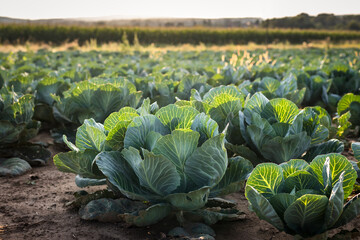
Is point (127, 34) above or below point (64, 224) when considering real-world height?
above

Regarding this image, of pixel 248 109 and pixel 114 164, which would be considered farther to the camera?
pixel 248 109

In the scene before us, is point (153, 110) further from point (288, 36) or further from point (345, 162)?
point (288, 36)

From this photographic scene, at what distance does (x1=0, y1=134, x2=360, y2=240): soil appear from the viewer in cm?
187

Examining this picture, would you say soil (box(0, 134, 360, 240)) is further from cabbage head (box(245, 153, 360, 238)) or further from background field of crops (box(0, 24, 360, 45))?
background field of crops (box(0, 24, 360, 45))

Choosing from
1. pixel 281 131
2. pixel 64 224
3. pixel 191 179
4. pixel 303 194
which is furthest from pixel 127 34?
pixel 303 194

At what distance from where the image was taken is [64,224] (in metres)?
2.01

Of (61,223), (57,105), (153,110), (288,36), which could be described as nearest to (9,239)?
(61,223)

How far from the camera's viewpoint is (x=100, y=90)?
10.2 ft

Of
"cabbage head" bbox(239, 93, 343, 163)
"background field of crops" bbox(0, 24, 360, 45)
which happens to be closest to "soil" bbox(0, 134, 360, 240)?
"cabbage head" bbox(239, 93, 343, 163)

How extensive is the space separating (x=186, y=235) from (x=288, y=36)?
43.7 metres

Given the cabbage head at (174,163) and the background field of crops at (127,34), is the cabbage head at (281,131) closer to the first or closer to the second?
the cabbage head at (174,163)

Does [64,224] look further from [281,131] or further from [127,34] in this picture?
[127,34]

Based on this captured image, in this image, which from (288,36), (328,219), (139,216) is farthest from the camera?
(288,36)

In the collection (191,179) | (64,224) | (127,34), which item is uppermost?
(127,34)
